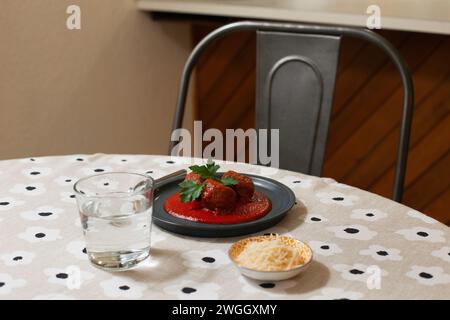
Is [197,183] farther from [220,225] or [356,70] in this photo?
[356,70]

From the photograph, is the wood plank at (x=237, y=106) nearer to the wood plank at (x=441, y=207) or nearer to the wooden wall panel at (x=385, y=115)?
the wooden wall panel at (x=385, y=115)

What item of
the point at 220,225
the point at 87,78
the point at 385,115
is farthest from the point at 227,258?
the point at 385,115

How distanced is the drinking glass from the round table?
2 cm

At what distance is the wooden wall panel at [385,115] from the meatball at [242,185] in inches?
52.5

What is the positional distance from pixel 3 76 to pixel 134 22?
23.7 inches

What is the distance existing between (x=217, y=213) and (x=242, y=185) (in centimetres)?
6

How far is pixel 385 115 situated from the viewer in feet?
7.70

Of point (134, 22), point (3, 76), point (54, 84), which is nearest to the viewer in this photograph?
point (3, 76)

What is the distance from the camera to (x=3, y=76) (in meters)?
1.93

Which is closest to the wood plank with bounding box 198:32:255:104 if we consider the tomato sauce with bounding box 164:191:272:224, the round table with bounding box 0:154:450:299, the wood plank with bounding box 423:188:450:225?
the wood plank with bounding box 423:188:450:225

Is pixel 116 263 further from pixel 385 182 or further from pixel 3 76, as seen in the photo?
pixel 385 182

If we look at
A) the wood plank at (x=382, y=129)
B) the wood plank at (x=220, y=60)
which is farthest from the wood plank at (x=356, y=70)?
the wood plank at (x=220, y=60)
